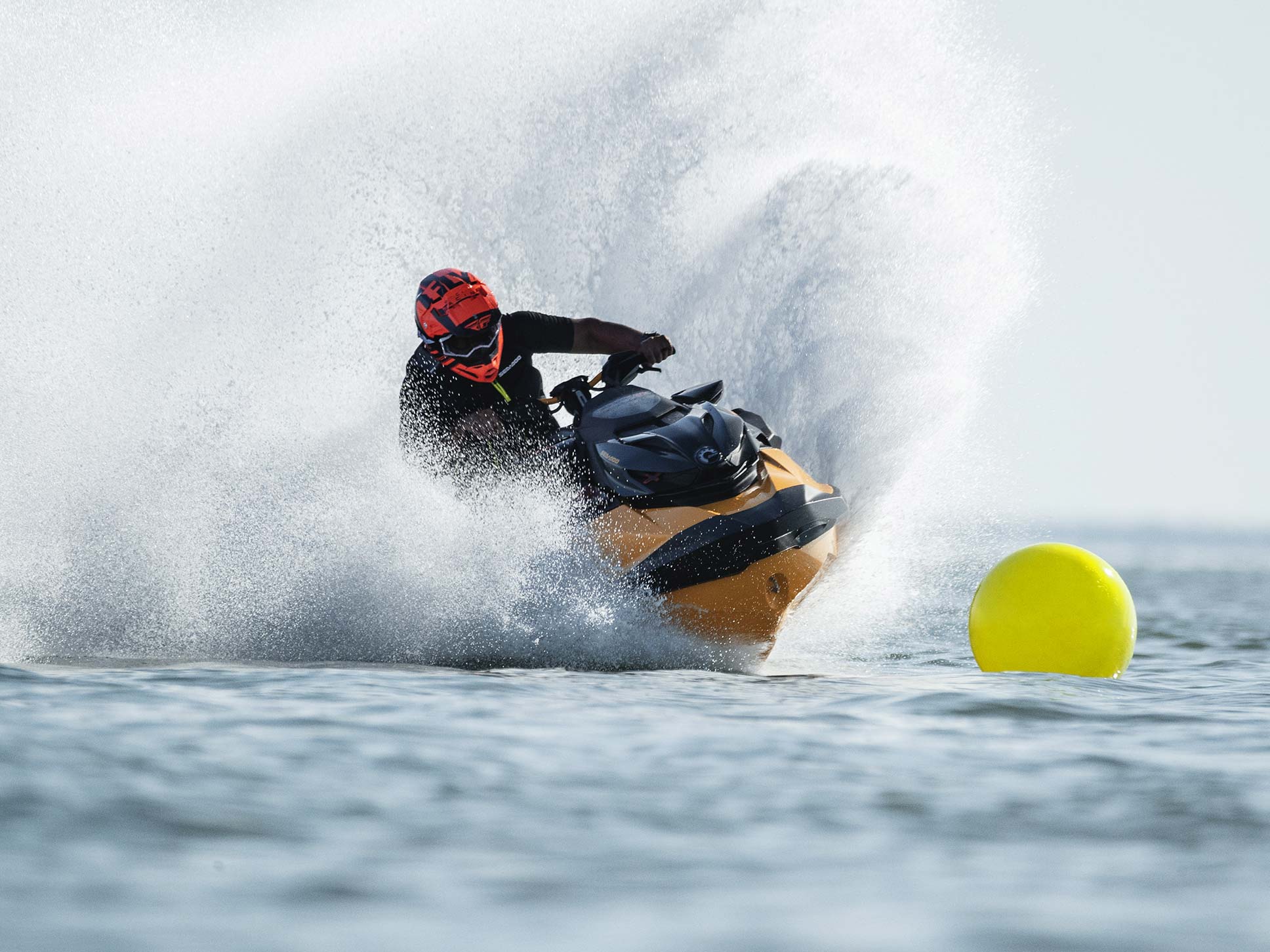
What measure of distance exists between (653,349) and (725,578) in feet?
3.84

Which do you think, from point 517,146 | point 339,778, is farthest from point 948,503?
point 339,778

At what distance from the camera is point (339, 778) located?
142 inches

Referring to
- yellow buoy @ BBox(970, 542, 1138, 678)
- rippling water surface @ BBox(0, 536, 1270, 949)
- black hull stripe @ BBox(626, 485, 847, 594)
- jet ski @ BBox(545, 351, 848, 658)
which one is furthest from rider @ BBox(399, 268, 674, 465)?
yellow buoy @ BBox(970, 542, 1138, 678)

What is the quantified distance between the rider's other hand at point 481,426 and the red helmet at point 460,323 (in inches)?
9.7

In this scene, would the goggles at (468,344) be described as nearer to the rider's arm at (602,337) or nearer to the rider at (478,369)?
the rider at (478,369)

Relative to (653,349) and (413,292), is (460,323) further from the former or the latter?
(413,292)

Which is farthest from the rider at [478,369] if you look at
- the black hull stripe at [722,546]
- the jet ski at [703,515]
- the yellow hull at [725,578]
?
the black hull stripe at [722,546]

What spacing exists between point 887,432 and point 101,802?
210 inches

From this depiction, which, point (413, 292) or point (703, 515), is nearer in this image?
point (703, 515)

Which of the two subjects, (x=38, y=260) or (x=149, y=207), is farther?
(x=149, y=207)

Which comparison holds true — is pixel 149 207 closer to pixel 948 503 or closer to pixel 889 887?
pixel 948 503

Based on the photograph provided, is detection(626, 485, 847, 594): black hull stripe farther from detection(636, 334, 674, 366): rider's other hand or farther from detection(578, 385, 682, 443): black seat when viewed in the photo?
detection(636, 334, 674, 366): rider's other hand

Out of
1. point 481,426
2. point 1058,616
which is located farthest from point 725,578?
point 1058,616

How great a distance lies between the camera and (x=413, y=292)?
9.29 meters
